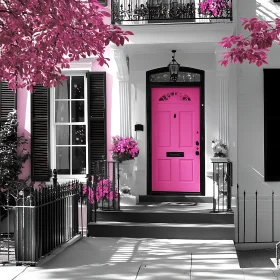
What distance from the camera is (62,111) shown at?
38.8 feet

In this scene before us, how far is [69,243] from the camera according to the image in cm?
858

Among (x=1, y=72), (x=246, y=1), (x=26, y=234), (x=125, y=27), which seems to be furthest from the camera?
(x=246, y=1)

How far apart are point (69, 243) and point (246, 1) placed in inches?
262

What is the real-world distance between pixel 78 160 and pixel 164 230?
334 cm

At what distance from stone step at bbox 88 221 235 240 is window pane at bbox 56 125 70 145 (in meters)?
2.91

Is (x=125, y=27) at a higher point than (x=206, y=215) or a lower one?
higher

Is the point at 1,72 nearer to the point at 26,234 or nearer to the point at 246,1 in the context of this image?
the point at 26,234

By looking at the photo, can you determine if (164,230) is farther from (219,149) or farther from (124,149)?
(219,149)

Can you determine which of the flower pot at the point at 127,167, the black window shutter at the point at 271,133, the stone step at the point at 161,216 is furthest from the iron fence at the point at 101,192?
the black window shutter at the point at 271,133

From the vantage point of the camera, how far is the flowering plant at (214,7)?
10.2 metres

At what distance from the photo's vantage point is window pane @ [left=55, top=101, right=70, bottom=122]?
38.7ft

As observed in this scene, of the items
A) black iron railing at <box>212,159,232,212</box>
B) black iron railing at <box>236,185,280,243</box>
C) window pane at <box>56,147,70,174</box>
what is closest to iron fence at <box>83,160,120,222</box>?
window pane at <box>56,147,70,174</box>

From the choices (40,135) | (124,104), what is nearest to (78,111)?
(40,135)

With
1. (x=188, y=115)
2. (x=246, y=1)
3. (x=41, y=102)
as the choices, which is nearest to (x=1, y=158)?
(x=41, y=102)
